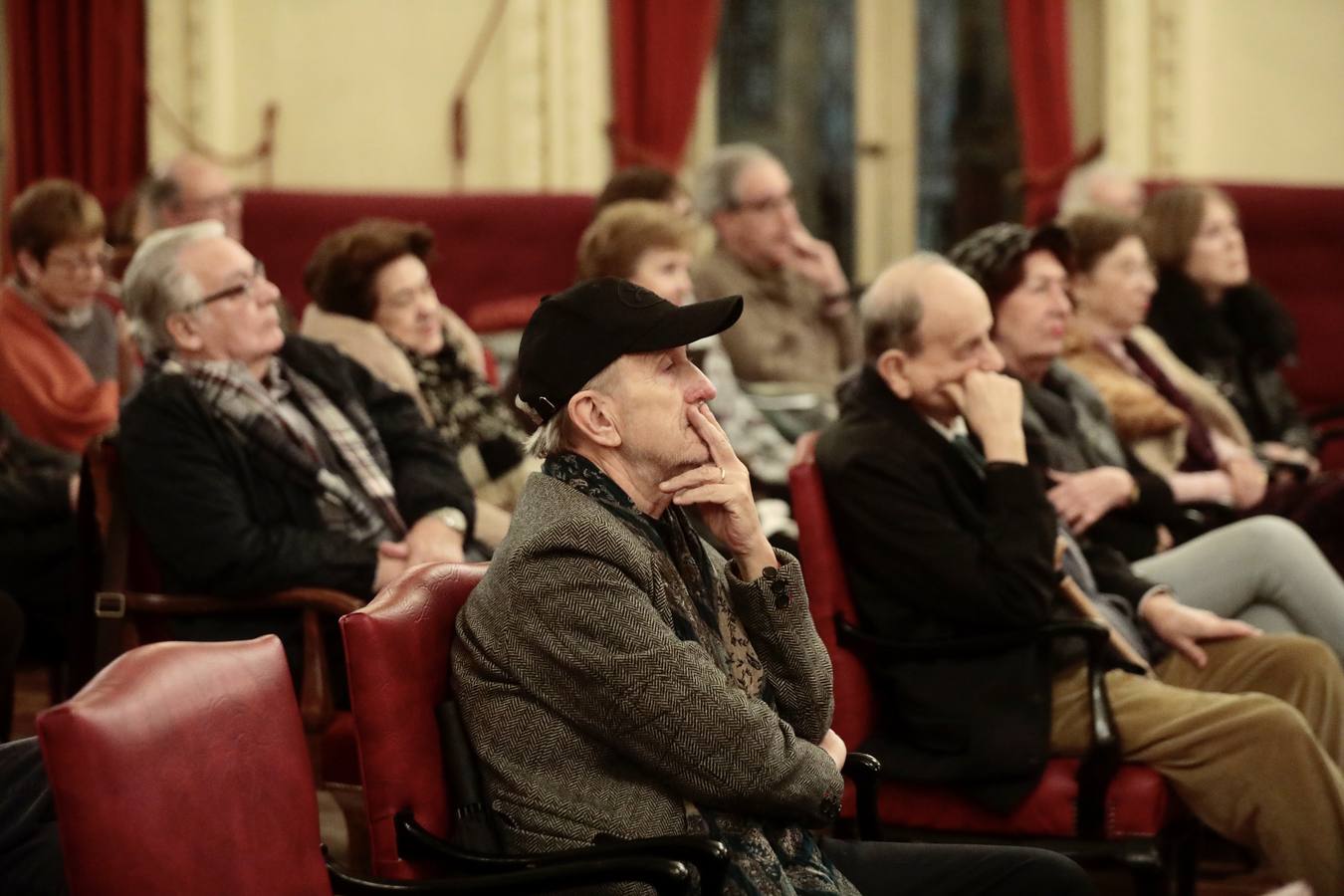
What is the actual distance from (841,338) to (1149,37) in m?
2.32

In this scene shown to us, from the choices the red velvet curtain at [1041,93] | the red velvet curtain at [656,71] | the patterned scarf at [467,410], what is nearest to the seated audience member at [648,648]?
the patterned scarf at [467,410]

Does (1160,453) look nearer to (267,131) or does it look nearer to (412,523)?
(412,523)

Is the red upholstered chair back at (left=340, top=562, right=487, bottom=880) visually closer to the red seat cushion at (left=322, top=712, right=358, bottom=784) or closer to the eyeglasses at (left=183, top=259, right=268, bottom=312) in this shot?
the red seat cushion at (left=322, top=712, right=358, bottom=784)

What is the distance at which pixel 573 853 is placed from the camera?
1.87 meters

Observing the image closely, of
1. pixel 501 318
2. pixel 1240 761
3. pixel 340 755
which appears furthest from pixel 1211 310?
pixel 340 755

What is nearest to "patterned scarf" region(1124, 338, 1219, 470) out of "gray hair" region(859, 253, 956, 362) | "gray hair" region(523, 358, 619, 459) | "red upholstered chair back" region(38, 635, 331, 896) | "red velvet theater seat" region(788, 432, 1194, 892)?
"gray hair" region(859, 253, 956, 362)

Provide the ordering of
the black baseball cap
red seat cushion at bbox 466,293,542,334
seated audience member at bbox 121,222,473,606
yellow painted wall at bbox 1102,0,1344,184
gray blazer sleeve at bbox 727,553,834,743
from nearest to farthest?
the black baseball cap → gray blazer sleeve at bbox 727,553,834,743 → seated audience member at bbox 121,222,473,606 → red seat cushion at bbox 466,293,542,334 → yellow painted wall at bbox 1102,0,1344,184

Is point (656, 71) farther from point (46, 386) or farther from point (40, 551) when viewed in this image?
point (40, 551)

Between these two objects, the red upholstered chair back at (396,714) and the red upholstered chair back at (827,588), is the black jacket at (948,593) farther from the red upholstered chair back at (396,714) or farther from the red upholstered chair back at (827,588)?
the red upholstered chair back at (396,714)

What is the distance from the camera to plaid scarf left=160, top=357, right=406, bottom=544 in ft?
10.4

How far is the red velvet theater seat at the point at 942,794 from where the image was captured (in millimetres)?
2768

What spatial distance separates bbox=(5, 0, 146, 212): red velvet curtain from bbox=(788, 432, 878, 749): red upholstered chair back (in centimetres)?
435

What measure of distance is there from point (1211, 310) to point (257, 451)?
10.2 feet

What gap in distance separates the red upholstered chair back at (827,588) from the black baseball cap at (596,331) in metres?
0.87
